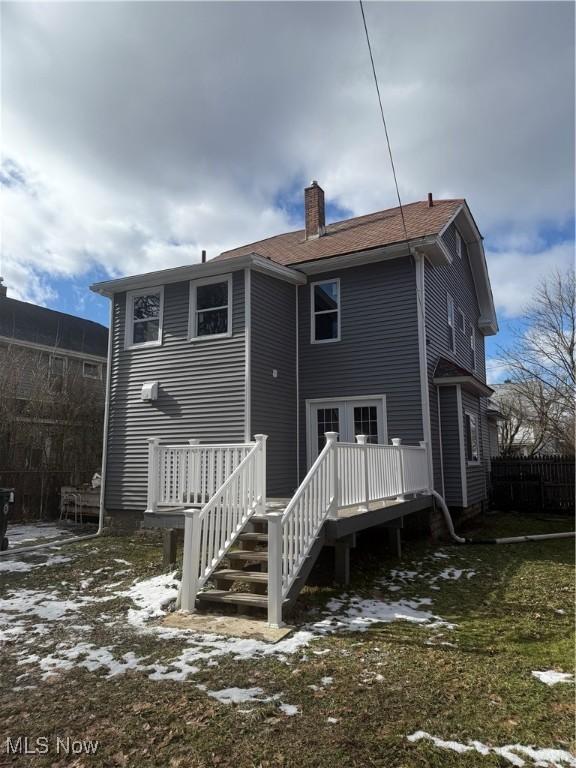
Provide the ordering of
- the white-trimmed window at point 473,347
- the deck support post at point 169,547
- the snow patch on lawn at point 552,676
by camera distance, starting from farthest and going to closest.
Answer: the white-trimmed window at point 473,347 → the deck support post at point 169,547 → the snow patch on lawn at point 552,676

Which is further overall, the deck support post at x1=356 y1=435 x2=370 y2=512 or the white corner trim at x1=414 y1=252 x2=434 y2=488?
the white corner trim at x1=414 y1=252 x2=434 y2=488

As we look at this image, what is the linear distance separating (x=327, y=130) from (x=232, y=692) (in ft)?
22.6

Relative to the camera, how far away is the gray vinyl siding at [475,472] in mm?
11547

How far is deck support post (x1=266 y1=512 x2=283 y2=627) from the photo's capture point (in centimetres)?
466

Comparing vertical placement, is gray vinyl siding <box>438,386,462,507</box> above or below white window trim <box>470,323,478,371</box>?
below

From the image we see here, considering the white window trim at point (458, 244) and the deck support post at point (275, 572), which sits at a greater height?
the white window trim at point (458, 244)

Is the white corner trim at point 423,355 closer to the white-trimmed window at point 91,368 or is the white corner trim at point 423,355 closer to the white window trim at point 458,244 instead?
the white window trim at point 458,244

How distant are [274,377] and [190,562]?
5.72m

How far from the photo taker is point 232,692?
10.7 ft

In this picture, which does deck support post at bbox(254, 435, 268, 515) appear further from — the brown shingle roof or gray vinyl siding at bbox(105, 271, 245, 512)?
the brown shingle roof

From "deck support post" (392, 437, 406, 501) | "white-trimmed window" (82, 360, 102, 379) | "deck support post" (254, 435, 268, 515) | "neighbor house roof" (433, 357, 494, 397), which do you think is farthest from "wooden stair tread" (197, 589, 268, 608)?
"white-trimmed window" (82, 360, 102, 379)

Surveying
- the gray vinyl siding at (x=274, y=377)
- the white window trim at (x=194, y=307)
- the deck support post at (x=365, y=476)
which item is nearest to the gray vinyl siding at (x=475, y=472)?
the gray vinyl siding at (x=274, y=377)

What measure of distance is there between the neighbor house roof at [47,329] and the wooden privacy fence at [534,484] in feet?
55.7

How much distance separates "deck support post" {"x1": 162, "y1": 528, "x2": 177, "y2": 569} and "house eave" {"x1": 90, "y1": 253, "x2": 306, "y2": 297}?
5.40 m
